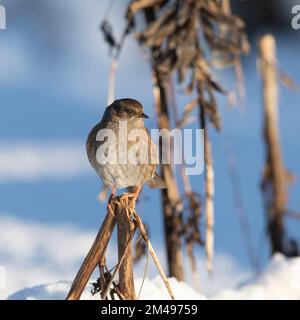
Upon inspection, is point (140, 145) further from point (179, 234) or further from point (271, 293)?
point (271, 293)

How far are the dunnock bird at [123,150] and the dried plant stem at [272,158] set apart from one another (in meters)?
3.63

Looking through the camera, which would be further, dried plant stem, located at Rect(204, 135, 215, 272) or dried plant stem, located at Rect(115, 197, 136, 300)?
dried plant stem, located at Rect(204, 135, 215, 272)

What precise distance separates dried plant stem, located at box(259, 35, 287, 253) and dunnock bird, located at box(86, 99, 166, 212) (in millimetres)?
3626

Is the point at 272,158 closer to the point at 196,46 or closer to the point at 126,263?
the point at 196,46

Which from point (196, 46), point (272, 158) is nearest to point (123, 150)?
point (196, 46)

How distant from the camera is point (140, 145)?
3.23m

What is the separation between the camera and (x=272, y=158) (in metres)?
7.12

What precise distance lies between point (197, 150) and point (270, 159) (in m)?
2.97

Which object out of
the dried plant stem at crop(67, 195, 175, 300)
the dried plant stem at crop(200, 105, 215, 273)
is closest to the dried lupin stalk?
the dried plant stem at crop(200, 105, 215, 273)

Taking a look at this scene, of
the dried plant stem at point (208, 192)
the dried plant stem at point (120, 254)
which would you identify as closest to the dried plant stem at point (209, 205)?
the dried plant stem at point (208, 192)

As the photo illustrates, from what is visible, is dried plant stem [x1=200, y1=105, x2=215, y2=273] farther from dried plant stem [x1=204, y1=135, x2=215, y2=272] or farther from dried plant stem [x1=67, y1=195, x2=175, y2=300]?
dried plant stem [x1=67, y1=195, x2=175, y2=300]

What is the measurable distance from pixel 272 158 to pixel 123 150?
4.21m

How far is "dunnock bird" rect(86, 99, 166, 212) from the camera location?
320 centimetres
